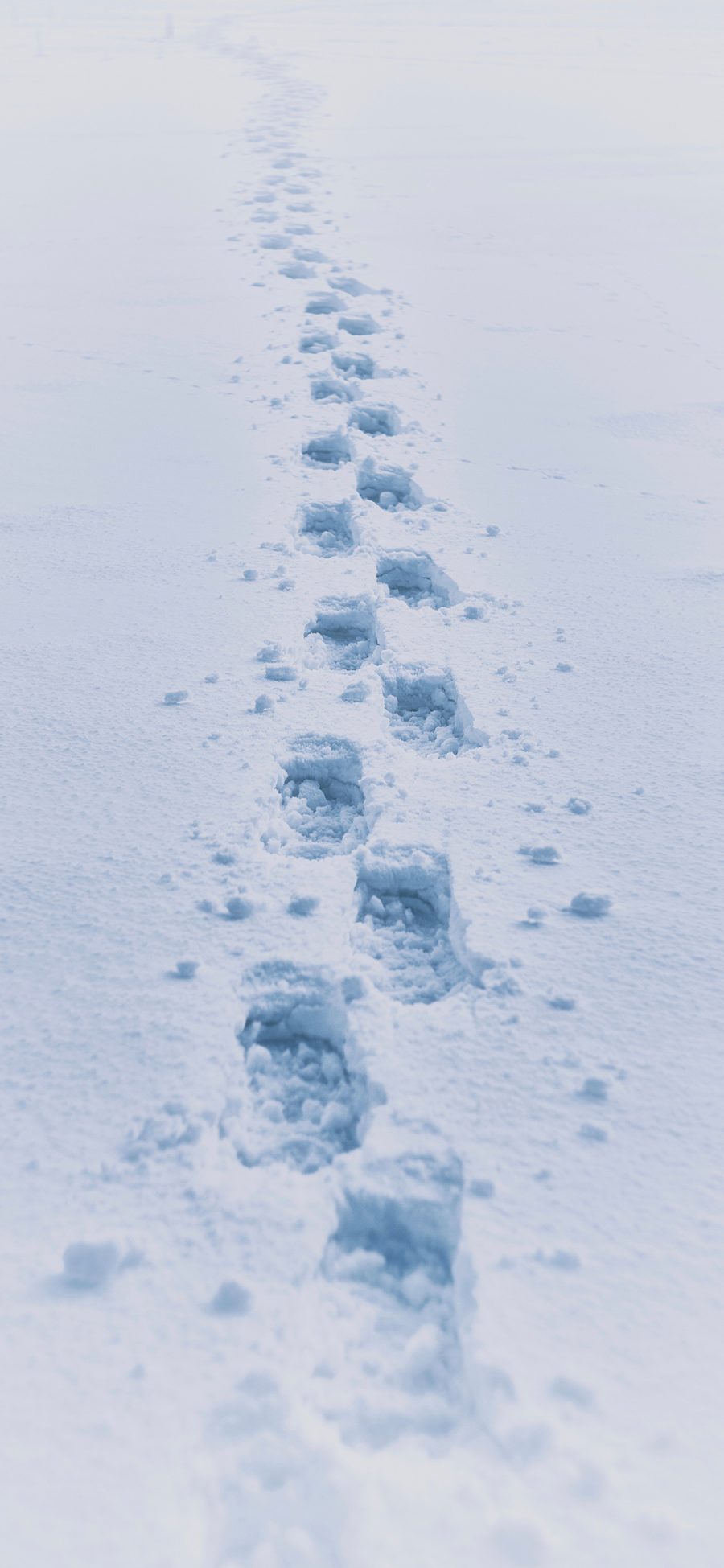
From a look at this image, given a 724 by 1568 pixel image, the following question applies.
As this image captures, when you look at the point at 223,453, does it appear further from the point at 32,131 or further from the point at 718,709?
the point at 32,131

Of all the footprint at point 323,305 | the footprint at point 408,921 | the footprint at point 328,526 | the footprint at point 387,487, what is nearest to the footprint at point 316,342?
the footprint at point 323,305

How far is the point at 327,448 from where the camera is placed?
9.82 feet

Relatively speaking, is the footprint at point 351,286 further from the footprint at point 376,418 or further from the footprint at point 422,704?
the footprint at point 422,704

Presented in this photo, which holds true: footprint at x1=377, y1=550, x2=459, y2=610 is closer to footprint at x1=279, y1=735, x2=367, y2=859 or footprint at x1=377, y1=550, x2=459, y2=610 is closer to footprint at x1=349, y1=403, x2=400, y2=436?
footprint at x1=279, y1=735, x2=367, y2=859

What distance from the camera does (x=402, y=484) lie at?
9.13ft

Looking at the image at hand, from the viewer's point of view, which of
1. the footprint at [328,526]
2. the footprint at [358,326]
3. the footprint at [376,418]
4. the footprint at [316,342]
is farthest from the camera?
the footprint at [358,326]

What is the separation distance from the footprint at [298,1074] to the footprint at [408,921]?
0.33 ft

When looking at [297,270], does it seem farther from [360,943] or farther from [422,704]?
[360,943]

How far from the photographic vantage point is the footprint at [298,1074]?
4.03ft

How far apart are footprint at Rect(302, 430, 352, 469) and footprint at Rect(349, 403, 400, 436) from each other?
0.13 metres

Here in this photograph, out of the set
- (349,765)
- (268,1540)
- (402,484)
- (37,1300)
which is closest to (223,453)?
(402,484)

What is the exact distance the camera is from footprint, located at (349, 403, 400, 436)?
312 centimetres

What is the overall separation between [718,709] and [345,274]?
3.22 m

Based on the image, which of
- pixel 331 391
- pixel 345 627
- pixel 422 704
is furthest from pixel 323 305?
pixel 422 704
